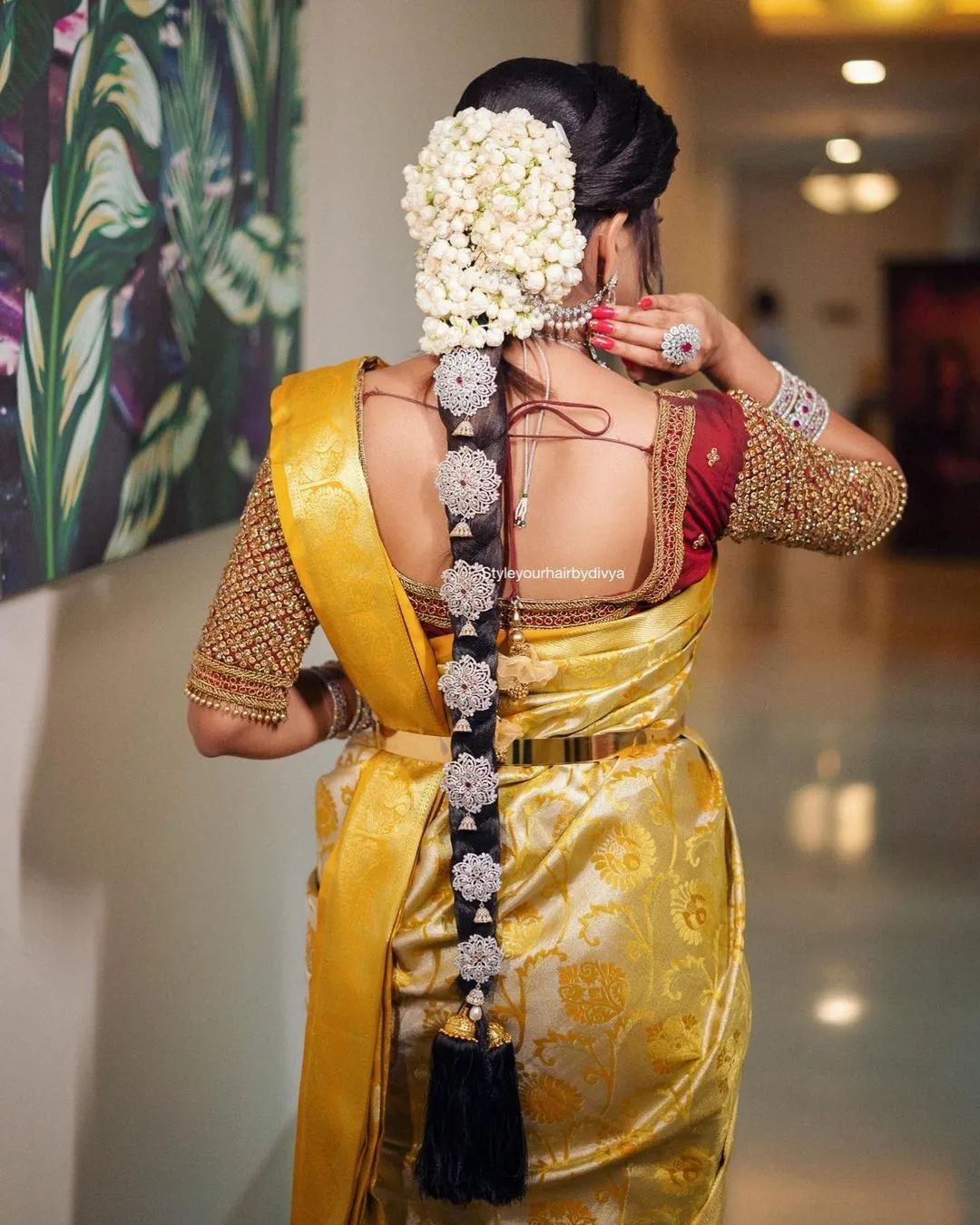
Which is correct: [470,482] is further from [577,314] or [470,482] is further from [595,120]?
[595,120]

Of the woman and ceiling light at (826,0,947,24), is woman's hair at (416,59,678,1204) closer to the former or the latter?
the woman

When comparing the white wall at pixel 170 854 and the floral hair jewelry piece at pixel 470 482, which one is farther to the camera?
the white wall at pixel 170 854

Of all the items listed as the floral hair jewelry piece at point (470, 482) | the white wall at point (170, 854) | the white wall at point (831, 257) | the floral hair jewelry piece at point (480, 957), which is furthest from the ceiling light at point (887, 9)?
the floral hair jewelry piece at point (480, 957)

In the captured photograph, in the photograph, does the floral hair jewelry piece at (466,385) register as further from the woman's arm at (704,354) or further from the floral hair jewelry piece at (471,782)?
the floral hair jewelry piece at (471,782)

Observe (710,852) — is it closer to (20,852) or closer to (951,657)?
(20,852)

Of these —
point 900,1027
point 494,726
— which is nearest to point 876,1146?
point 900,1027

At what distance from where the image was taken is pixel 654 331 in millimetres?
1317

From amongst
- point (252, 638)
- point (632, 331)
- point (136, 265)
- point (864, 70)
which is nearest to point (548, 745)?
point (252, 638)

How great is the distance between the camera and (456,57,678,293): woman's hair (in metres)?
1.21

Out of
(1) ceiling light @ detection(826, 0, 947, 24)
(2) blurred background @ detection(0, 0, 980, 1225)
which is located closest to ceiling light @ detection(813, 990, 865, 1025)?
(2) blurred background @ detection(0, 0, 980, 1225)

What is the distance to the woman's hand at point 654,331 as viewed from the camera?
4.24 ft

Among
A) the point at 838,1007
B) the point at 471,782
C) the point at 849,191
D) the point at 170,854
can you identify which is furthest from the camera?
the point at 849,191

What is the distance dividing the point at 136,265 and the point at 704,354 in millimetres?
640

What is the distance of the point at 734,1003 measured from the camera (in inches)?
55.0
